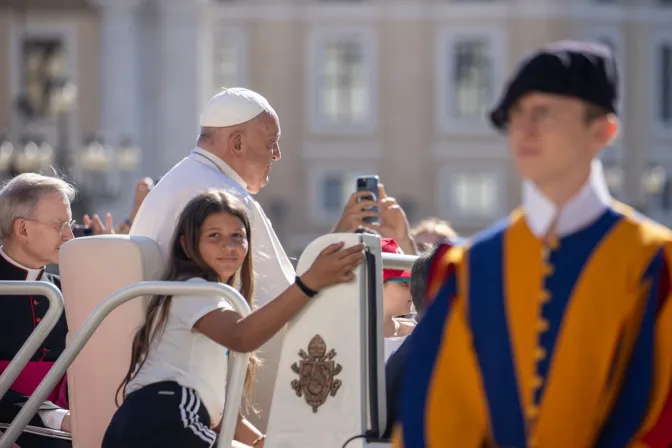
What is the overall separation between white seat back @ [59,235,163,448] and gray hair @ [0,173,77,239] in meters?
0.82

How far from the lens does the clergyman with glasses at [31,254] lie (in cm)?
553

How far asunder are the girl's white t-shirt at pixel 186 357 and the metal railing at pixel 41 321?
0.37 metres

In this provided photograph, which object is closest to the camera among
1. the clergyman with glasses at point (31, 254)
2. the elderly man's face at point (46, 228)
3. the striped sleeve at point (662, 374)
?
the striped sleeve at point (662, 374)

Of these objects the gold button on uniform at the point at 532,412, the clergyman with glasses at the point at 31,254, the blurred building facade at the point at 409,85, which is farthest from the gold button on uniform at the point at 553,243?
the blurred building facade at the point at 409,85

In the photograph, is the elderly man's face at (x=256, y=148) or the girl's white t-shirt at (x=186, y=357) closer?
the girl's white t-shirt at (x=186, y=357)

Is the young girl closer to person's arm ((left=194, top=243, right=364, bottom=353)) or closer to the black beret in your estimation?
person's arm ((left=194, top=243, right=364, bottom=353))

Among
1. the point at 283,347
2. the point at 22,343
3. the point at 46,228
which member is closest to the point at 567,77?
the point at 283,347

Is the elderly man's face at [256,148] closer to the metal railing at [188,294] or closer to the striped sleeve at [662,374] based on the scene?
the metal railing at [188,294]

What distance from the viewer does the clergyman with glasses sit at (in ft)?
18.1

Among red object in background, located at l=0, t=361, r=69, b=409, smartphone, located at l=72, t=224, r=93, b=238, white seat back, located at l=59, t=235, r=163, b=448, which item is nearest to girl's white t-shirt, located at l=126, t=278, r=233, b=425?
white seat back, located at l=59, t=235, r=163, b=448

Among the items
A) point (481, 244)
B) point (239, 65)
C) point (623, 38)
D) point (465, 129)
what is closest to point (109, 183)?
point (239, 65)

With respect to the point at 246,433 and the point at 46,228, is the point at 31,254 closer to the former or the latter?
the point at 46,228

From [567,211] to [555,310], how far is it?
0.61 feet

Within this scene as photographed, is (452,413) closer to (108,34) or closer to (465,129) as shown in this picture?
(108,34)
